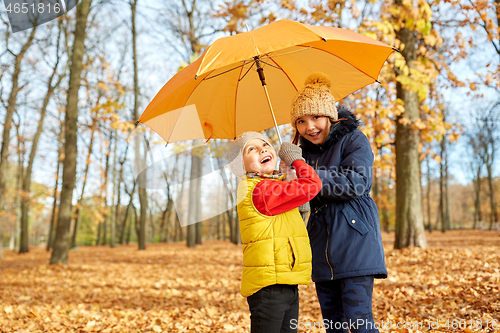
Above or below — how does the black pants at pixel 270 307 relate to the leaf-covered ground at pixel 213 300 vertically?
above

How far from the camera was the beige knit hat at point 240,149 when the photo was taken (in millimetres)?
2139

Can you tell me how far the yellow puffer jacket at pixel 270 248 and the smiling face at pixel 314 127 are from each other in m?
0.52

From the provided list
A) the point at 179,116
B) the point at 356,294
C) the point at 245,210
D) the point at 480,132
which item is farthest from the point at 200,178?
the point at 480,132

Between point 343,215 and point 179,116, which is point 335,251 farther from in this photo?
point 179,116

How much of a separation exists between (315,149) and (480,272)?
4574 millimetres

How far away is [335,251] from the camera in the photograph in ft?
6.59

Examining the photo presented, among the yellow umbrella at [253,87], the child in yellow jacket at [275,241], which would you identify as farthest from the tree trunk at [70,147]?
the child in yellow jacket at [275,241]

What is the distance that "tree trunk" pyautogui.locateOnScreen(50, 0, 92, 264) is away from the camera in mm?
9250

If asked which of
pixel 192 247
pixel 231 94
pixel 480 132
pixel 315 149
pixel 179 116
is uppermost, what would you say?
pixel 480 132

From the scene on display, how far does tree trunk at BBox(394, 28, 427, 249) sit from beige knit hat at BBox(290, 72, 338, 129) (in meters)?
6.32

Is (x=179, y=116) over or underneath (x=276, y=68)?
underneath

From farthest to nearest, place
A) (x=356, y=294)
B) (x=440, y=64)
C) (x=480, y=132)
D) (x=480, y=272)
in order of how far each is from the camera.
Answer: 1. (x=480, y=132)
2. (x=440, y=64)
3. (x=480, y=272)
4. (x=356, y=294)

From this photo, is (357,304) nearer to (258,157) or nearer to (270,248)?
(270,248)

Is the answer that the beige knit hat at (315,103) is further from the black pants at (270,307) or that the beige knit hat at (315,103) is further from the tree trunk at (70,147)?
the tree trunk at (70,147)
